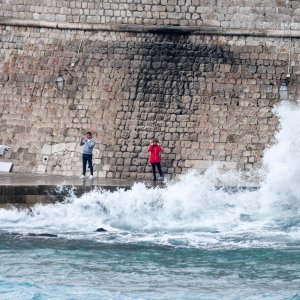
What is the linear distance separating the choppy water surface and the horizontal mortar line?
56.8 inches

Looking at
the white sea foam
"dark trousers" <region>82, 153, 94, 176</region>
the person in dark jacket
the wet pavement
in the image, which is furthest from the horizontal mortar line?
the wet pavement

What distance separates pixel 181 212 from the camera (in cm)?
2664

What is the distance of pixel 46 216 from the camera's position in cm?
2650

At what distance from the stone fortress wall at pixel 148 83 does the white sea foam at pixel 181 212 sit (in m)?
1.09

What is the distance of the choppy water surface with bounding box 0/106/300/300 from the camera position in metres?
21.1

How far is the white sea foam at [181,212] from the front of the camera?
1008 inches

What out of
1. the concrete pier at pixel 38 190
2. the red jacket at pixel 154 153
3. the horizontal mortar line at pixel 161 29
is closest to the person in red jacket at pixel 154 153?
the red jacket at pixel 154 153

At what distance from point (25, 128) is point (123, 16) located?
113 inches

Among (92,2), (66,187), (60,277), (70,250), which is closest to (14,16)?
(92,2)

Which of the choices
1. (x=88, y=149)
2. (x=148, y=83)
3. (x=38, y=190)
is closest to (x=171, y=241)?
(x=38, y=190)

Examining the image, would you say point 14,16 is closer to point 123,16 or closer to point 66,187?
point 123,16

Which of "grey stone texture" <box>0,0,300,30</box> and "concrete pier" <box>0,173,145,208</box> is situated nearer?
"concrete pier" <box>0,173,145,208</box>

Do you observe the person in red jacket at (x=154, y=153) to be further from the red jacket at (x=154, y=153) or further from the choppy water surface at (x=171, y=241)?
the choppy water surface at (x=171, y=241)

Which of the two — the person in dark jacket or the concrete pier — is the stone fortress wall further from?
the concrete pier
